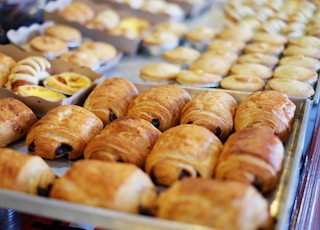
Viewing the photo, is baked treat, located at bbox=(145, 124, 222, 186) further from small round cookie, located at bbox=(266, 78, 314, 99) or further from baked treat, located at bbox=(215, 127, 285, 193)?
small round cookie, located at bbox=(266, 78, 314, 99)

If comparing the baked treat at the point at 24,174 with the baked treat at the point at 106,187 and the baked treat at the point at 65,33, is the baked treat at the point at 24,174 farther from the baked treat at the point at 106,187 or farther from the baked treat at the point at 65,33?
the baked treat at the point at 65,33

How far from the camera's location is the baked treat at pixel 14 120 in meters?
2.33

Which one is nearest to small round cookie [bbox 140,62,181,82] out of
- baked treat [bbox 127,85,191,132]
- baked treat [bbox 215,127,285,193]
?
baked treat [bbox 127,85,191,132]

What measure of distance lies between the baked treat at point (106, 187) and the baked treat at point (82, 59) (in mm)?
1751

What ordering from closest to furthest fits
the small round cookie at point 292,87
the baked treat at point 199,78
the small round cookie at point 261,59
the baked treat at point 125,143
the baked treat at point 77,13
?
1. the baked treat at point 125,143
2. the small round cookie at point 292,87
3. the baked treat at point 199,78
4. the small round cookie at point 261,59
5. the baked treat at point 77,13

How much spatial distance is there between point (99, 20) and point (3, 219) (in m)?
2.45

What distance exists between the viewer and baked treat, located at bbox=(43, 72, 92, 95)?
9.40ft

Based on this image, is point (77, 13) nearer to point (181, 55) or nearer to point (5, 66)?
point (181, 55)

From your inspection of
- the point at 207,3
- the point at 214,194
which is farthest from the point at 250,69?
the point at 207,3

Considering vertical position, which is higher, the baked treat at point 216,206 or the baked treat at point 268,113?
the baked treat at point 216,206

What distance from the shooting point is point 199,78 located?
301 centimetres

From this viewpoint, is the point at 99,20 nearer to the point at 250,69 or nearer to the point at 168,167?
the point at 250,69

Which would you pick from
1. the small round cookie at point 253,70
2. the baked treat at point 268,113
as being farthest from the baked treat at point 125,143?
the small round cookie at point 253,70

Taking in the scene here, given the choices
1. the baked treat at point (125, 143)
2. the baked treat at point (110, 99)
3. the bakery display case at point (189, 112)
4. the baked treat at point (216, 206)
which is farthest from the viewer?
the baked treat at point (110, 99)
